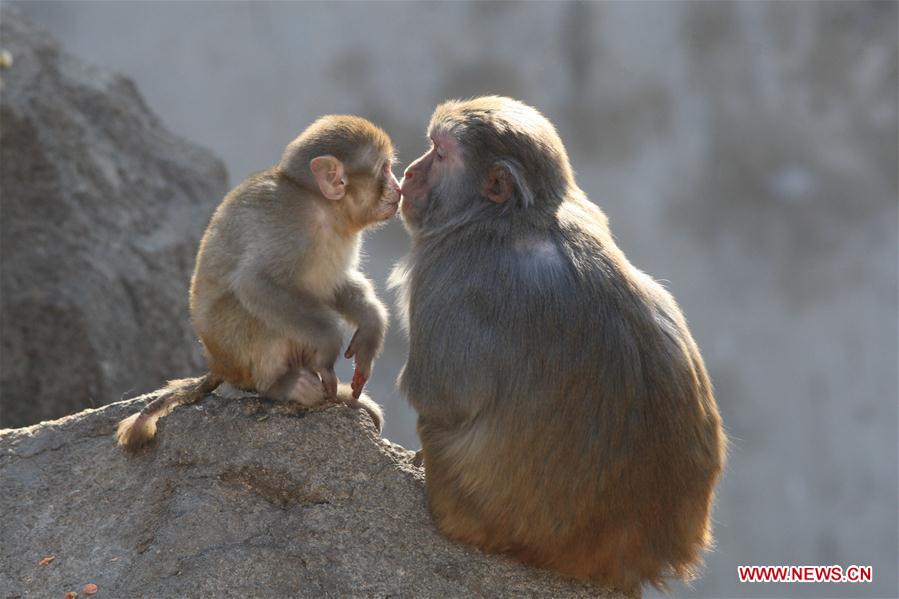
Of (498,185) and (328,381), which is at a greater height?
(498,185)

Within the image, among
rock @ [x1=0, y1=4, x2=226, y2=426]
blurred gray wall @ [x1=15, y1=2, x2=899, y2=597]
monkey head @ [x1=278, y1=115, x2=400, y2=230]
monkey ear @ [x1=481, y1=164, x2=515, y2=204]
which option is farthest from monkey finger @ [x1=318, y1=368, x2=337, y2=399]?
blurred gray wall @ [x1=15, y1=2, x2=899, y2=597]

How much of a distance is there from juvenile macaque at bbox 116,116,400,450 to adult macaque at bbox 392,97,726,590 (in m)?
0.32

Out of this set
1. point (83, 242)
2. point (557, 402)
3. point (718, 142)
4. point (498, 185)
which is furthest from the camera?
point (718, 142)

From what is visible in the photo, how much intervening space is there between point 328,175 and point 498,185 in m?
0.47

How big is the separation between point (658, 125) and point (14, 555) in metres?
6.28

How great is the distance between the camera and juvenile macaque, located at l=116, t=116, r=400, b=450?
3.24 meters

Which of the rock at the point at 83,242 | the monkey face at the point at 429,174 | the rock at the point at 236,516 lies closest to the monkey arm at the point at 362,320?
the rock at the point at 236,516

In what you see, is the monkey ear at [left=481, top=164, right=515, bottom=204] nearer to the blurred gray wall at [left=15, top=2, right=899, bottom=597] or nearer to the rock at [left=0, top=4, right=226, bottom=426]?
the rock at [left=0, top=4, right=226, bottom=426]

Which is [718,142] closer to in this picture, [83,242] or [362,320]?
[83,242]

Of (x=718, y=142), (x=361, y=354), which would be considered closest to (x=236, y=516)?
(x=361, y=354)

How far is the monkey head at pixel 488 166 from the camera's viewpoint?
3.15 metres

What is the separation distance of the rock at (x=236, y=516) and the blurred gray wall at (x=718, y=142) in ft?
14.4

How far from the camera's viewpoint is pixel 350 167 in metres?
3.35

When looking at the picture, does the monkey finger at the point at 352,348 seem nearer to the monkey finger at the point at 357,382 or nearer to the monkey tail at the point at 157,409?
the monkey finger at the point at 357,382
